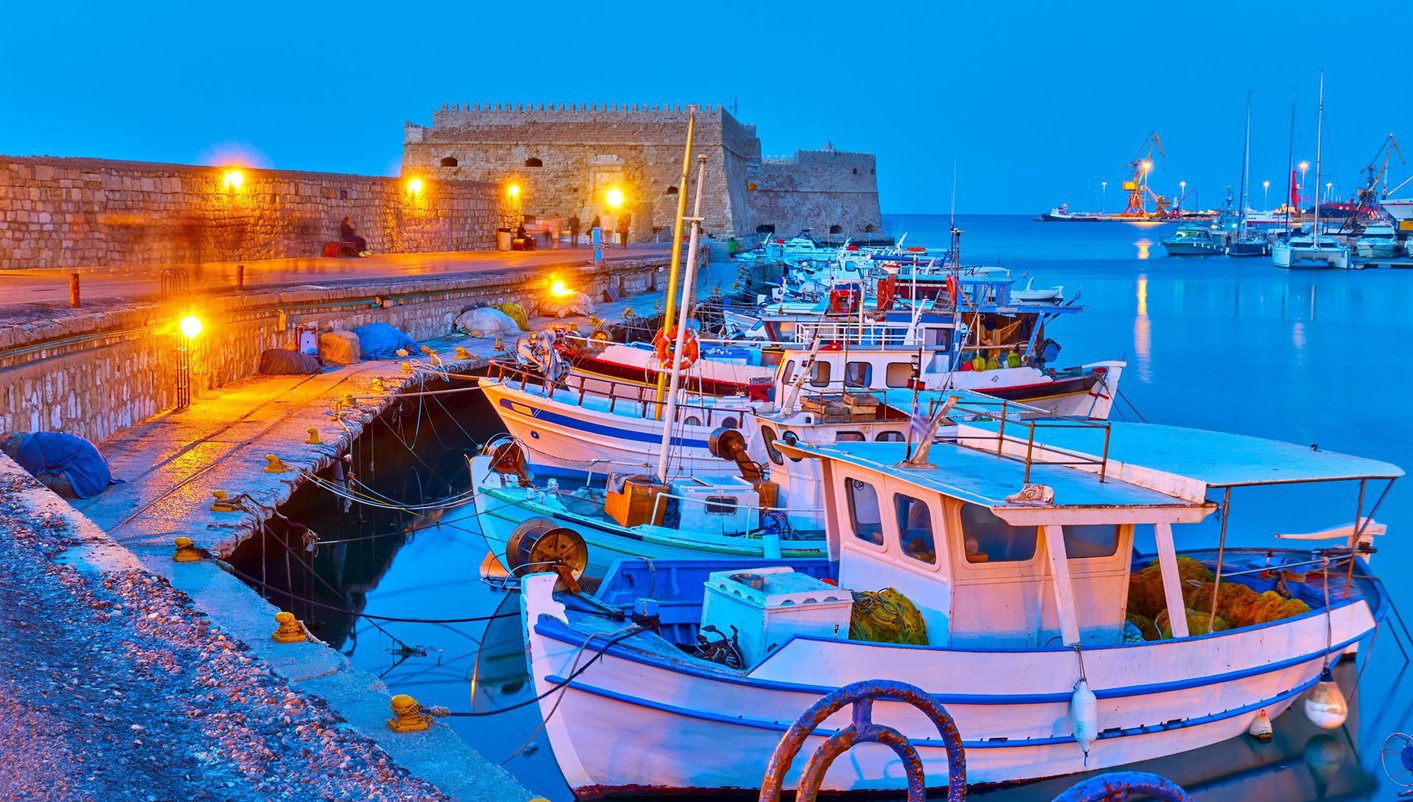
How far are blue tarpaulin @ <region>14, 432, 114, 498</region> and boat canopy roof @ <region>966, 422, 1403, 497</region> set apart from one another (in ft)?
20.9

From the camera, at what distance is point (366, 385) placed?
645 inches

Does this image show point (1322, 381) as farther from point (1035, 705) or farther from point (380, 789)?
point (380, 789)

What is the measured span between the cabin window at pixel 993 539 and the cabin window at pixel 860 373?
591 cm

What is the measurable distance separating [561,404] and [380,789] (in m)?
8.92

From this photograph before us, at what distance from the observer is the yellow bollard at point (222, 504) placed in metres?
9.55

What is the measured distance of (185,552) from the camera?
837 centimetres

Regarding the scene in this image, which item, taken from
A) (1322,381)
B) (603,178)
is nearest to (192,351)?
(1322,381)

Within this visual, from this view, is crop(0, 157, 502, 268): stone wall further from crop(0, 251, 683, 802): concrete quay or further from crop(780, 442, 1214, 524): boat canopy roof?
crop(780, 442, 1214, 524): boat canopy roof

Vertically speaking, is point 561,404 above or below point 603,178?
below

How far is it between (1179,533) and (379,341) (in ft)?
36.9

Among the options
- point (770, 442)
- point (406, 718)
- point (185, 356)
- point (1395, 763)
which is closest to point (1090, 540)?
point (1395, 763)

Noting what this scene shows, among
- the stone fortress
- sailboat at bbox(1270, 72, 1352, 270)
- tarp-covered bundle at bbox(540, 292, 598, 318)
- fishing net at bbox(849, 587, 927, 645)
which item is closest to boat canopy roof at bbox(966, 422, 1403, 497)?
fishing net at bbox(849, 587, 927, 645)

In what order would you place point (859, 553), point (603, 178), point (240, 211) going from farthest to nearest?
point (603, 178), point (240, 211), point (859, 553)

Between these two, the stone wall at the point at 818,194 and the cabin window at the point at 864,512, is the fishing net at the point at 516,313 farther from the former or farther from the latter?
the stone wall at the point at 818,194
